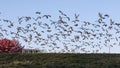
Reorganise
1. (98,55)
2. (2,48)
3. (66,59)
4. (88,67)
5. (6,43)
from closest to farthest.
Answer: (88,67) → (66,59) → (98,55) → (2,48) → (6,43)

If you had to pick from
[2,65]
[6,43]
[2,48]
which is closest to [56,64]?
[2,65]

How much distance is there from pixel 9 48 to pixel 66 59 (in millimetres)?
30405

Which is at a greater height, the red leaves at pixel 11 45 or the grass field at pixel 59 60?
the red leaves at pixel 11 45

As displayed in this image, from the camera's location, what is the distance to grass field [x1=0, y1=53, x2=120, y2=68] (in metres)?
24.7

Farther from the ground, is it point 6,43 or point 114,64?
point 6,43

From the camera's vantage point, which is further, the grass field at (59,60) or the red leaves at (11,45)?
the red leaves at (11,45)

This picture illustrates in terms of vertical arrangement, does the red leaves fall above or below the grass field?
above

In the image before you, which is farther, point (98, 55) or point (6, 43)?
point (6, 43)

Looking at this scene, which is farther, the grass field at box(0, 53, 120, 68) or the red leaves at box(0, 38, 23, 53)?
the red leaves at box(0, 38, 23, 53)

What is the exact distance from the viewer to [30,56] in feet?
91.7

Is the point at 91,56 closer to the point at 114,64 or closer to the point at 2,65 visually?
the point at 114,64

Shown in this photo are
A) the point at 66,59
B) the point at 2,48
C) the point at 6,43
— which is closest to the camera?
the point at 66,59

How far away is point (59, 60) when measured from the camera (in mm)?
26328

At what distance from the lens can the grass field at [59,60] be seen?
24672mm
